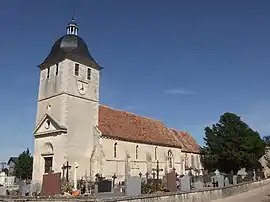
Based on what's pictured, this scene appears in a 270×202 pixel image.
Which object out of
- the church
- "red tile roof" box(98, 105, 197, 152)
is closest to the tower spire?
the church

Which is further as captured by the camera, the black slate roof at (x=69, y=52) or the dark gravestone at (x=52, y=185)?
the black slate roof at (x=69, y=52)

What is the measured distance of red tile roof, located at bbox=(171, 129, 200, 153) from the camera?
47737 millimetres

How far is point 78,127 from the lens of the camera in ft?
109

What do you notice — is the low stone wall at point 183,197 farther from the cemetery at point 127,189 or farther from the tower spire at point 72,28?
the tower spire at point 72,28

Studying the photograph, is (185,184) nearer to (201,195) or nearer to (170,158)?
(201,195)

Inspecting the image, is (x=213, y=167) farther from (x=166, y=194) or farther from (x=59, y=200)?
(x=59, y=200)

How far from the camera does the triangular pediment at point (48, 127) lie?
31.8 m

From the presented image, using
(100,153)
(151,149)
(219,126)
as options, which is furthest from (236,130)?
(100,153)

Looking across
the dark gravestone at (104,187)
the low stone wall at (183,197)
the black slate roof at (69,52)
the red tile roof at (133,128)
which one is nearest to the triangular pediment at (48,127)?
the red tile roof at (133,128)

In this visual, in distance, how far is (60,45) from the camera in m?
34.5

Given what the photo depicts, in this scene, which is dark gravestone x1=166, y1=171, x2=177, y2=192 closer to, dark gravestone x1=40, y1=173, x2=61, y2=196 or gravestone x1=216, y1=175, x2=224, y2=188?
gravestone x1=216, y1=175, x2=224, y2=188

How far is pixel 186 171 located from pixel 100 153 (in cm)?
1696

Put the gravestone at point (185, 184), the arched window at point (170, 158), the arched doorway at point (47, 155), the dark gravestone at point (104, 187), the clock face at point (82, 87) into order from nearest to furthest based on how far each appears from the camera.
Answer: the dark gravestone at point (104, 187), the gravestone at point (185, 184), the arched doorway at point (47, 155), the clock face at point (82, 87), the arched window at point (170, 158)

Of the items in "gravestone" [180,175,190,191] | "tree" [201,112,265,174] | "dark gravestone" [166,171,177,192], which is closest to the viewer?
"dark gravestone" [166,171,177,192]
